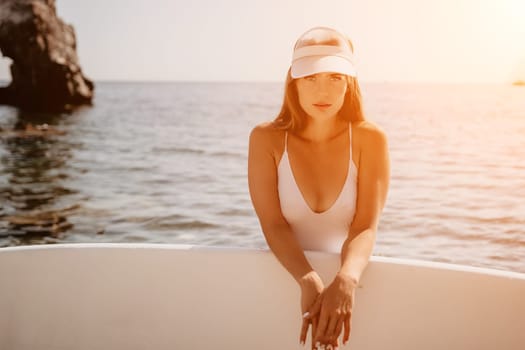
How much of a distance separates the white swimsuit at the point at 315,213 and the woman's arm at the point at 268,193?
32mm

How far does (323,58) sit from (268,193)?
1.52 feet

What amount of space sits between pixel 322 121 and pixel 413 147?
39.0ft

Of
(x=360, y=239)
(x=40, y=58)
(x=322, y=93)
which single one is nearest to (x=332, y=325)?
(x=360, y=239)

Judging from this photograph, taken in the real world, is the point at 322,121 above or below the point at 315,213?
above

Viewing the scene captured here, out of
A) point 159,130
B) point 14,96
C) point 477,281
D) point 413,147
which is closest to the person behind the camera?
point 477,281

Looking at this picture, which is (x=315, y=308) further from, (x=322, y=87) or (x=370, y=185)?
(x=322, y=87)

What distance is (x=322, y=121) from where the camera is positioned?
77.2 inches

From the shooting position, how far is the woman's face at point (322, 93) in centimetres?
180

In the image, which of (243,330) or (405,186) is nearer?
(243,330)

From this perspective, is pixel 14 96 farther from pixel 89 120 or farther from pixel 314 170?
pixel 314 170

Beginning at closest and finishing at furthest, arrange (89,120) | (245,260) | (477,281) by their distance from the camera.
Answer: (477,281), (245,260), (89,120)

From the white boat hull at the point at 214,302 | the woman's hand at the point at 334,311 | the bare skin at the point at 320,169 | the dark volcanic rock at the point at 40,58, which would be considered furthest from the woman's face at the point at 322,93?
the dark volcanic rock at the point at 40,58

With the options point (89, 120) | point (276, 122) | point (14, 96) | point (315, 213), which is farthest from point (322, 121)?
point (14, 96)

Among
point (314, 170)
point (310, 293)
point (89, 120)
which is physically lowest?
point (89, 120)
